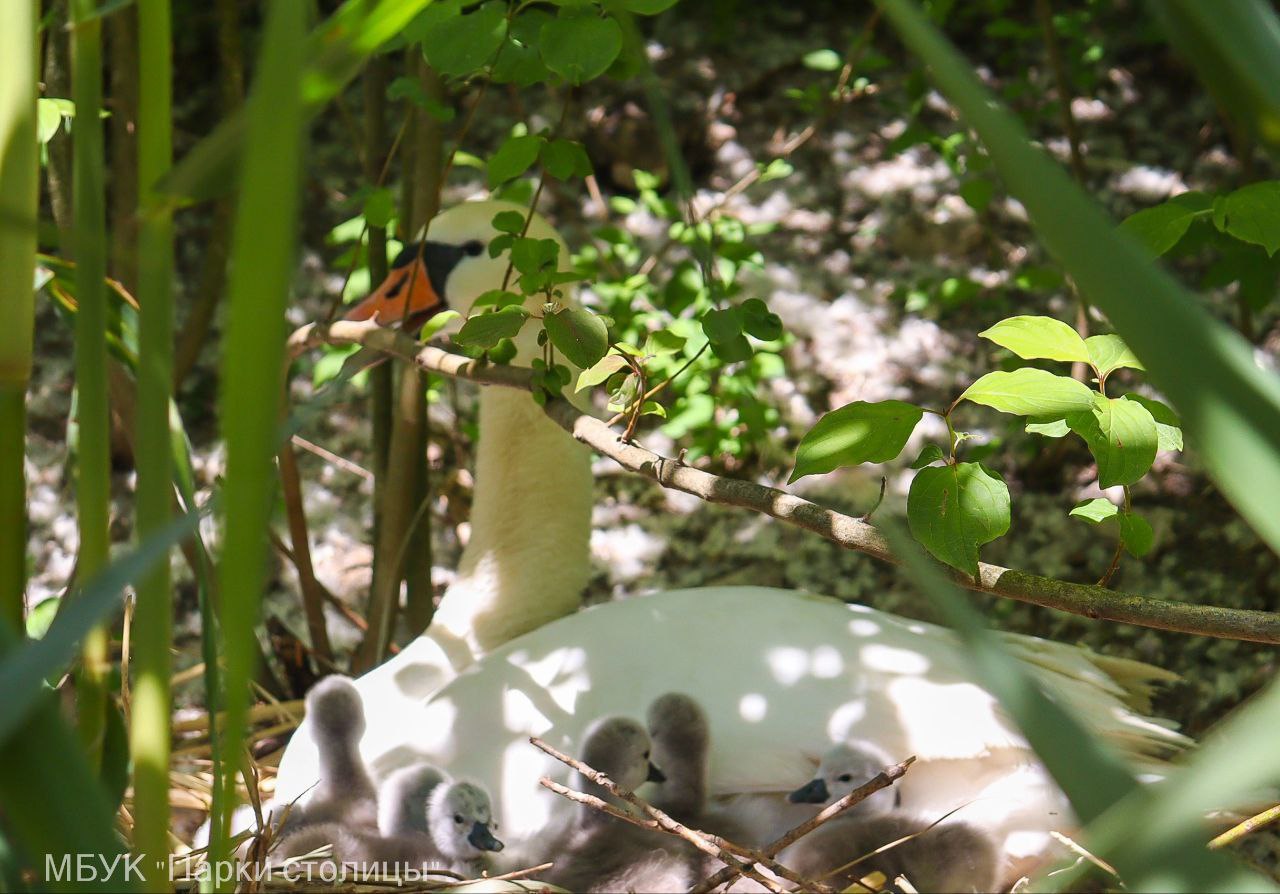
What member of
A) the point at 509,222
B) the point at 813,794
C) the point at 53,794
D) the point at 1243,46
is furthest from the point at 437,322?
the point at 1243,46

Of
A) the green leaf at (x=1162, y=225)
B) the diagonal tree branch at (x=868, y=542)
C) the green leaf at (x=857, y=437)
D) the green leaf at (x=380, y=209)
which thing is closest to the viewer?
the diagonal tree branch at (x=868, y=542)

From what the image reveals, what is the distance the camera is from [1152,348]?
351mm

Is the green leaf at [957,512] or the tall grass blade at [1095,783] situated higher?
the green leaf at [957,512]

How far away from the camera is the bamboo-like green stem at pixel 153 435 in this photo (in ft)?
1.77

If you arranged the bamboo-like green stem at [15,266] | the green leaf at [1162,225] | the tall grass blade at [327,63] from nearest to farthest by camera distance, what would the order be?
the tall grass blade at [327,63]
the bamboo-like green stem at [15,266]
the green leaf at [1162,225]

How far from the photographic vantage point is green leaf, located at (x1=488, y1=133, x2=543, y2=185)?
129 centimetres

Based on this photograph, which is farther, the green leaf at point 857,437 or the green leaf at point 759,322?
the green leaf at point 759,322

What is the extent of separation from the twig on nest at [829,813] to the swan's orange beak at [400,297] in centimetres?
103

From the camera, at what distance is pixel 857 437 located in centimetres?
99

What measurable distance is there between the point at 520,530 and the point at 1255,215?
1.25 metres

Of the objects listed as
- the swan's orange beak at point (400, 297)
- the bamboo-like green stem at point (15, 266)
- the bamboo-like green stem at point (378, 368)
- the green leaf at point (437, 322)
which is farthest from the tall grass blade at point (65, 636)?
the bamboo-like green stem at point (378, 368)

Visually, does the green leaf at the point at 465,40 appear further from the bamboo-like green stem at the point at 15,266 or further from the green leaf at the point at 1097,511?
the green leaf at the point at 1097,511

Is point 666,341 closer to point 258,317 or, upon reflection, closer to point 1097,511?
point 1097,511

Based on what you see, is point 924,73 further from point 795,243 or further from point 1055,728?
point 1055,728
